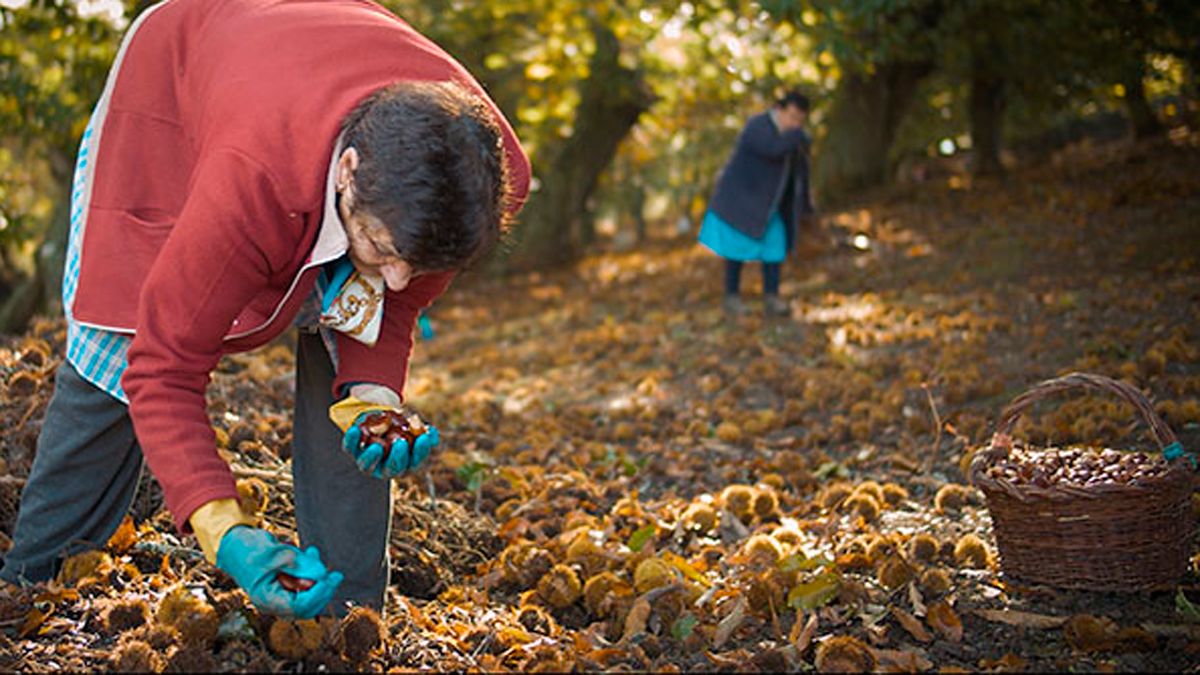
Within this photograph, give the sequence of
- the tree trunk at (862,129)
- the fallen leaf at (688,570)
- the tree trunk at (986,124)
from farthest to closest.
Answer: the tree trunk at (986,124), the tree trunk at (862,129), the fallen leaf at (688,570)

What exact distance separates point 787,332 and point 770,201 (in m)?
0.98

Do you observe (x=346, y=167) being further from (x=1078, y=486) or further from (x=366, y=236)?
(x=1078, y=486)

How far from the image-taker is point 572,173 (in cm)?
1209

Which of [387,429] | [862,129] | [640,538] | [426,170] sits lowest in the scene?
[640,538]

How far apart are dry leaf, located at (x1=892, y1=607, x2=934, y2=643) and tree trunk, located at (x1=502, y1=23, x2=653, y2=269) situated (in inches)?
372

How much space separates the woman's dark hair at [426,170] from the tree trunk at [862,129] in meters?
10.9

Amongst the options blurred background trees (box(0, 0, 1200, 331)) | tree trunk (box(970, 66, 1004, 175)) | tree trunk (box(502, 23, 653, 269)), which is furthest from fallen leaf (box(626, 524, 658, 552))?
tree trunk (box(970, 66, 1004, 175))

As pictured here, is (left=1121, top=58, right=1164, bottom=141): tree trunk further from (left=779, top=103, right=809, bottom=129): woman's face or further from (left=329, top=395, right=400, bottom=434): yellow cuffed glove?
(left=329, top=395, right=400, bottom=434): yellow cuffed glove

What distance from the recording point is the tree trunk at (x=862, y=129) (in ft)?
41.4

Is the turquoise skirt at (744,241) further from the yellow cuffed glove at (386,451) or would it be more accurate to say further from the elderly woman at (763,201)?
the yellow cuffed glove at (386,451)

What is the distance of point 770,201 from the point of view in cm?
752

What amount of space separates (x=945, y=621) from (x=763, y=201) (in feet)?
17.0

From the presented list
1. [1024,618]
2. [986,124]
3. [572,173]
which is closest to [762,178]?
[572,173]

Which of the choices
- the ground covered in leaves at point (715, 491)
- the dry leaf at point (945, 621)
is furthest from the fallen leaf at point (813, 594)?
the dry leaf at point (945, 621)
